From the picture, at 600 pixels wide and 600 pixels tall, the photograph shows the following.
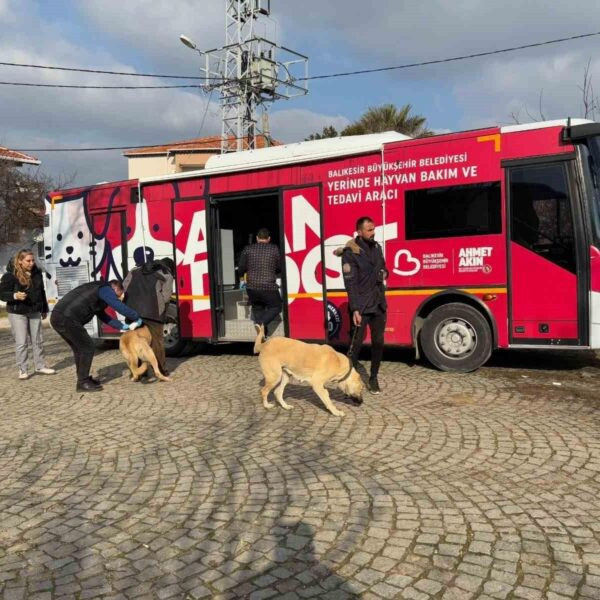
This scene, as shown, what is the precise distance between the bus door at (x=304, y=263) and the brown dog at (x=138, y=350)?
6.60ft

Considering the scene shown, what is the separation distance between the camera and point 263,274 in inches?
319

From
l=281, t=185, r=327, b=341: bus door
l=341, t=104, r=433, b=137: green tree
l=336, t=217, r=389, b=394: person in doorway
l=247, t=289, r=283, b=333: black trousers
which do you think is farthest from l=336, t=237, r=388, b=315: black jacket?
l=341, t=104, r=433, b=137: green tree

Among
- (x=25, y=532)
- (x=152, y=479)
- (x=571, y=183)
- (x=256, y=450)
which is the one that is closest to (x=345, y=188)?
(x=571, y=183)

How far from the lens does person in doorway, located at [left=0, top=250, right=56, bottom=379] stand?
792 cm

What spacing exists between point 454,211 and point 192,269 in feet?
14.0

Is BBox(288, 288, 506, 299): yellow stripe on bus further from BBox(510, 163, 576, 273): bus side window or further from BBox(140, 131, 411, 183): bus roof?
BBox(140, 131, 411, 183): bus roof

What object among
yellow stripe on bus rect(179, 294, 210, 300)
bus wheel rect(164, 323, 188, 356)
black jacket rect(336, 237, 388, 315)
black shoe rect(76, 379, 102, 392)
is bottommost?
black shoe rect(76, 379, 102, 392)

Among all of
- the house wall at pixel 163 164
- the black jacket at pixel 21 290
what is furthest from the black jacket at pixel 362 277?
the house wall at pixel 163 164

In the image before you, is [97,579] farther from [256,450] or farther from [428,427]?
[428,427]

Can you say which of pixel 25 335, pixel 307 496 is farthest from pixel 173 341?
pixel 307 496

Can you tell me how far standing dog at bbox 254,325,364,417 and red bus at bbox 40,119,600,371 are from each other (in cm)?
211

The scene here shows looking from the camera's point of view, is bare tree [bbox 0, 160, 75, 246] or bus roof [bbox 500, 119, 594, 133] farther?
bare tree [bbox 0, 160, 75, 246]

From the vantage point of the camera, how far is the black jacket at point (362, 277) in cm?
623

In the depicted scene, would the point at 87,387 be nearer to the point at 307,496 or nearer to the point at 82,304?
the point at 82,304
